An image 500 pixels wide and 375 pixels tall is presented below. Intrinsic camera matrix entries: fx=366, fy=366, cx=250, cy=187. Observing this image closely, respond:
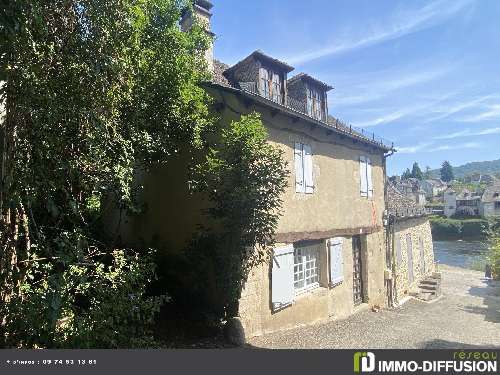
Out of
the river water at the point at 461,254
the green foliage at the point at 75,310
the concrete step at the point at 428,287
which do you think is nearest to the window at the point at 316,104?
the green foliage at the point at 75,310

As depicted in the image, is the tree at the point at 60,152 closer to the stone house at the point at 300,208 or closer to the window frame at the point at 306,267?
the stone house at the point at 300,208

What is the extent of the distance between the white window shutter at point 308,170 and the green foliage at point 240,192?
9.73ft

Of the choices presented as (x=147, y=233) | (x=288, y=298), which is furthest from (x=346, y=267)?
(x=147, y=233)

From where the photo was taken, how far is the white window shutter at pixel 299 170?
905 centimetres

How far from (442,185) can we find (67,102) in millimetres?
63905

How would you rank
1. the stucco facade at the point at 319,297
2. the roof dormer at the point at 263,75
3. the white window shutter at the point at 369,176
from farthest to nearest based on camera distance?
the white window shutter at the point at 369,176
the roof dormer at the point at 263,75
the stucco facade at the point at 319,297

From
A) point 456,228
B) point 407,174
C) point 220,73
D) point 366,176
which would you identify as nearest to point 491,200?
point 456,228

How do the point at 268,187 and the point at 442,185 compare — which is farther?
the point at 442,185

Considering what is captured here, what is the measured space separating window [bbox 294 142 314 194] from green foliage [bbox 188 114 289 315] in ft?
8.49

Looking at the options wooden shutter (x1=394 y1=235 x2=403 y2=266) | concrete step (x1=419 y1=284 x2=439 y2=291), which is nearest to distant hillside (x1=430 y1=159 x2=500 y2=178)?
concrete step (x1=419 y1=284 x2=439 y2=291)

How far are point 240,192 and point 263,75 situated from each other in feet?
15.4

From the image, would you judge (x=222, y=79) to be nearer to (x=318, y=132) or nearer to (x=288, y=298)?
(x=318, y=132)

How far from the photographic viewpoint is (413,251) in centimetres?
1675

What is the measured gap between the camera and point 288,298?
8281 mm
